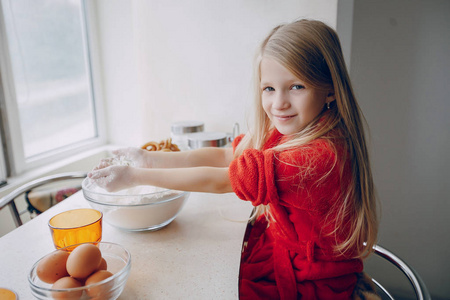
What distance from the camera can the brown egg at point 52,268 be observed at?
575 millimetres

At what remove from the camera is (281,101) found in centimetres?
80

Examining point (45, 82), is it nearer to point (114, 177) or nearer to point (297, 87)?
point (114, 177)

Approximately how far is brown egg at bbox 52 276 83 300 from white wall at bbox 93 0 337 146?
4.22ft

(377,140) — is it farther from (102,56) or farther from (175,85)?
(102,56)

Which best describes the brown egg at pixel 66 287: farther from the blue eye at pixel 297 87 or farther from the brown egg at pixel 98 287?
the blue eye at pixel 297 87

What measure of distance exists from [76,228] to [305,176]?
1.69ft

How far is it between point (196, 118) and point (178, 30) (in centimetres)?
49

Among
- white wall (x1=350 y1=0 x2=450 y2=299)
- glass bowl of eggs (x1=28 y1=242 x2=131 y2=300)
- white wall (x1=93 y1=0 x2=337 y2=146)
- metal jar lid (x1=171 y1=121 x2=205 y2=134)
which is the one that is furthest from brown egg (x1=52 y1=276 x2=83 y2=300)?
white wall (x1=350 y1=0 x2=450 y2=299)

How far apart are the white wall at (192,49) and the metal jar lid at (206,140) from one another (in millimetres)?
295

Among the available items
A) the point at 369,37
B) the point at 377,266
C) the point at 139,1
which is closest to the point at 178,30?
the point at 139,1

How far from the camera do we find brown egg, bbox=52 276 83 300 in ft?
1.73

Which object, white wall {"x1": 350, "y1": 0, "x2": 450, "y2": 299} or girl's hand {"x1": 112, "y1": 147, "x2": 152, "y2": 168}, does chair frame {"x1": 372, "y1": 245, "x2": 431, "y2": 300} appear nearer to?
girl's hand {"x1": 112, "y1": 147, "x2": 152, "y2": 168}

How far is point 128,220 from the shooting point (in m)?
0.85

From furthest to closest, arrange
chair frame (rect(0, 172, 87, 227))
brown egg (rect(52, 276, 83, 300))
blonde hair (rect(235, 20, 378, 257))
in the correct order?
chair frame (rect(0, 172, 87, 227)) < blonde hair (rect(235, 20, 378, 257)) < brown egg (rect(52, 276, 83, 300))
